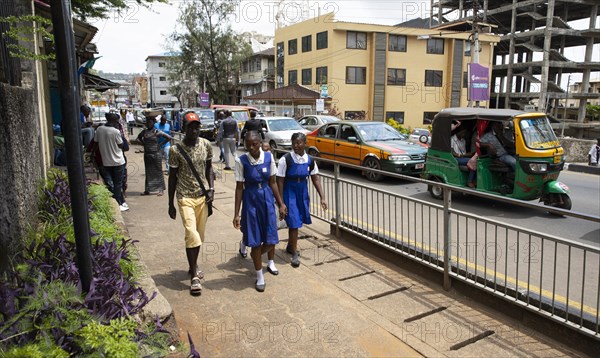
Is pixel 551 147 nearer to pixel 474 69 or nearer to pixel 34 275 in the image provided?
pixel 34 275

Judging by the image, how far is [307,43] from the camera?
4275 cm

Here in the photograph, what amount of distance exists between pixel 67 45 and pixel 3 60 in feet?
8.42

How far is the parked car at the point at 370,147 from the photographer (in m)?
12.7

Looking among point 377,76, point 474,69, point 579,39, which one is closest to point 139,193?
point 474,69

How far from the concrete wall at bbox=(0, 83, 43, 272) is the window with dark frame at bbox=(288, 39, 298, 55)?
4119 centimetres

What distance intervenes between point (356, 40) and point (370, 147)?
29.1m

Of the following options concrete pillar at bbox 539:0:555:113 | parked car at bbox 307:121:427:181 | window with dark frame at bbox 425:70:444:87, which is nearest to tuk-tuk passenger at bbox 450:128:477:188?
parked car at bbox 307:121:427:181

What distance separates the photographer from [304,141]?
5.70 metres

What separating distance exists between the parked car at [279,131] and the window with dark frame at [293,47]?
25.9 m

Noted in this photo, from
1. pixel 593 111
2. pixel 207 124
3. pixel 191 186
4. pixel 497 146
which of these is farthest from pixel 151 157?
pixel 593 111

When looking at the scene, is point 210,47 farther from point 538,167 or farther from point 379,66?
point 538,167

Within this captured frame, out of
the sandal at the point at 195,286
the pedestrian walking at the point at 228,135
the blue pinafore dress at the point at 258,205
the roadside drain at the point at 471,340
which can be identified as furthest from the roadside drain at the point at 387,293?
the pedestrian walking at the point at 228,135

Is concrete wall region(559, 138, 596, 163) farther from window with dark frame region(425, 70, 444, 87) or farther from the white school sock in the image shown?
window with dark frame region(425, 70, 444, 87)

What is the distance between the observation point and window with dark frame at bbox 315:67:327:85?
40438 millimetres
